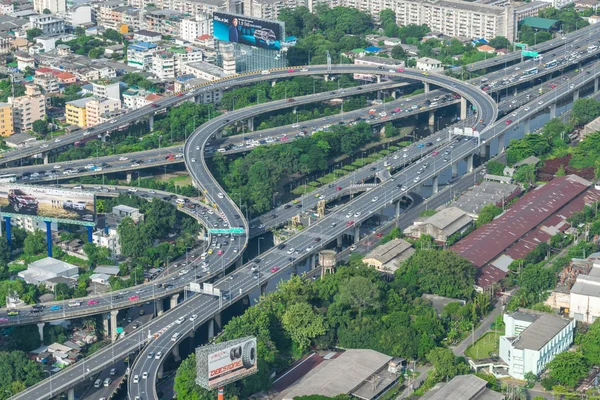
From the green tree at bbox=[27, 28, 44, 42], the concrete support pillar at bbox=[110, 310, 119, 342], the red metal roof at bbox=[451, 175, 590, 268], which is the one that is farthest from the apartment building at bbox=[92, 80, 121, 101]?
the concrete support pillar at bbox=[110, 310, 119, 342]

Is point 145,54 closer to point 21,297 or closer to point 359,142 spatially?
point 359,142

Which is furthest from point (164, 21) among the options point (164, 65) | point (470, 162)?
point (470, 162)

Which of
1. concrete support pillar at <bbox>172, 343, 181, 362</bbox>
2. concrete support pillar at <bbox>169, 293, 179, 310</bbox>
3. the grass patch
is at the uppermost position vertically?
concrete support pillar at <bbox>169, 293, 179, 310</bbox>

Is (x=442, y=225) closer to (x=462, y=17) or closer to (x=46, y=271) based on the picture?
(x=46, y=271)

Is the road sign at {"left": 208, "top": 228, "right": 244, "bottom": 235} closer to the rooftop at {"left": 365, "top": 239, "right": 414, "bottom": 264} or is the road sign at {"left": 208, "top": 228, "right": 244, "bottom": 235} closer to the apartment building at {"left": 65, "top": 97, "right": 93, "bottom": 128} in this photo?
the rooftop at {"left": 365, "top": 239, "right": 414, "bottom": 264}

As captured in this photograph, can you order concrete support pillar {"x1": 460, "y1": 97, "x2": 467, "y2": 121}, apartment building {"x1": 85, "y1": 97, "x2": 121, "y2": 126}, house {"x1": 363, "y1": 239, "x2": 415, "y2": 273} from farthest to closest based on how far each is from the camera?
1. concrete support pillar {"x1": 460, "y1": 97, "x2": 467, "y2": 121}
2. apartment building {"x1": 85, "y1": 97, "x2": 121, "y2": 126}
3. house {"x1": 363, "y1": 239, "x2": 415, "y2": 273}
